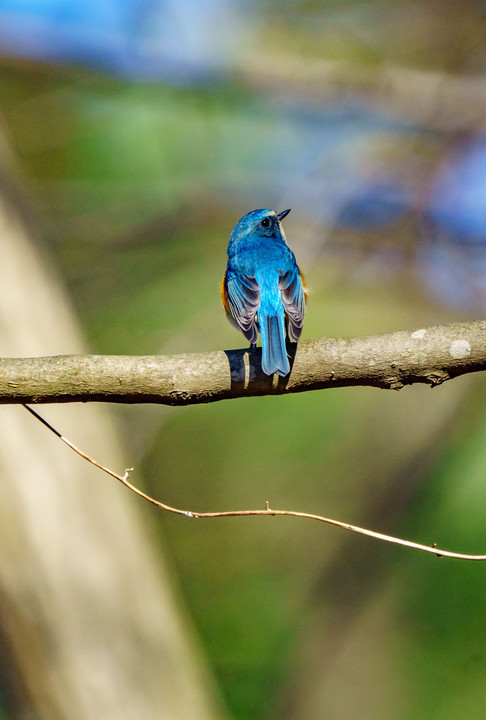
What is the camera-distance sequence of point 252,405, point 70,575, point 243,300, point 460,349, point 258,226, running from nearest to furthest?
point 460,349 < point 243,300 < point 258,226 < point 70,575 < point 252,405

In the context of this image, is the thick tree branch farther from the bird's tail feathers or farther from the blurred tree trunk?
the blurred tree trunk

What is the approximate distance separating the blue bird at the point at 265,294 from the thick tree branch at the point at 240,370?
117 mm

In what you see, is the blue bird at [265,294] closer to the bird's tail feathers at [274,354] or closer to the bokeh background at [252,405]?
the bird's tail feathers at [274,354]

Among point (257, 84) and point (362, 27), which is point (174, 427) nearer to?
point (257, 84)

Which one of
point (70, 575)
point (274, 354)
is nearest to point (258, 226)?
point (274, 354)

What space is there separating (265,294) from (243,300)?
118mm

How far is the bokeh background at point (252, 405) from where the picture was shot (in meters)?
5.38

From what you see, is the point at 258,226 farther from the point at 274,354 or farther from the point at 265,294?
the point at 274,354

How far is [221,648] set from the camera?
23.2 feet

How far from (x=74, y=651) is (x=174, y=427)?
329 centimetres

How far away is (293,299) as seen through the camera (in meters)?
3.47

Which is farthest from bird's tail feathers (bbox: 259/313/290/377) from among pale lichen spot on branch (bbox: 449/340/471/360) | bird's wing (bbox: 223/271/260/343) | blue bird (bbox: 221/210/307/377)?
pale lichen spot on branch (bbox: 449/340/471/360)

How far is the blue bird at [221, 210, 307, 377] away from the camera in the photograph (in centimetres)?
314

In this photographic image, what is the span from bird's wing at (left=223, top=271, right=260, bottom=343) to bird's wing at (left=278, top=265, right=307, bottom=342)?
0.13 m
